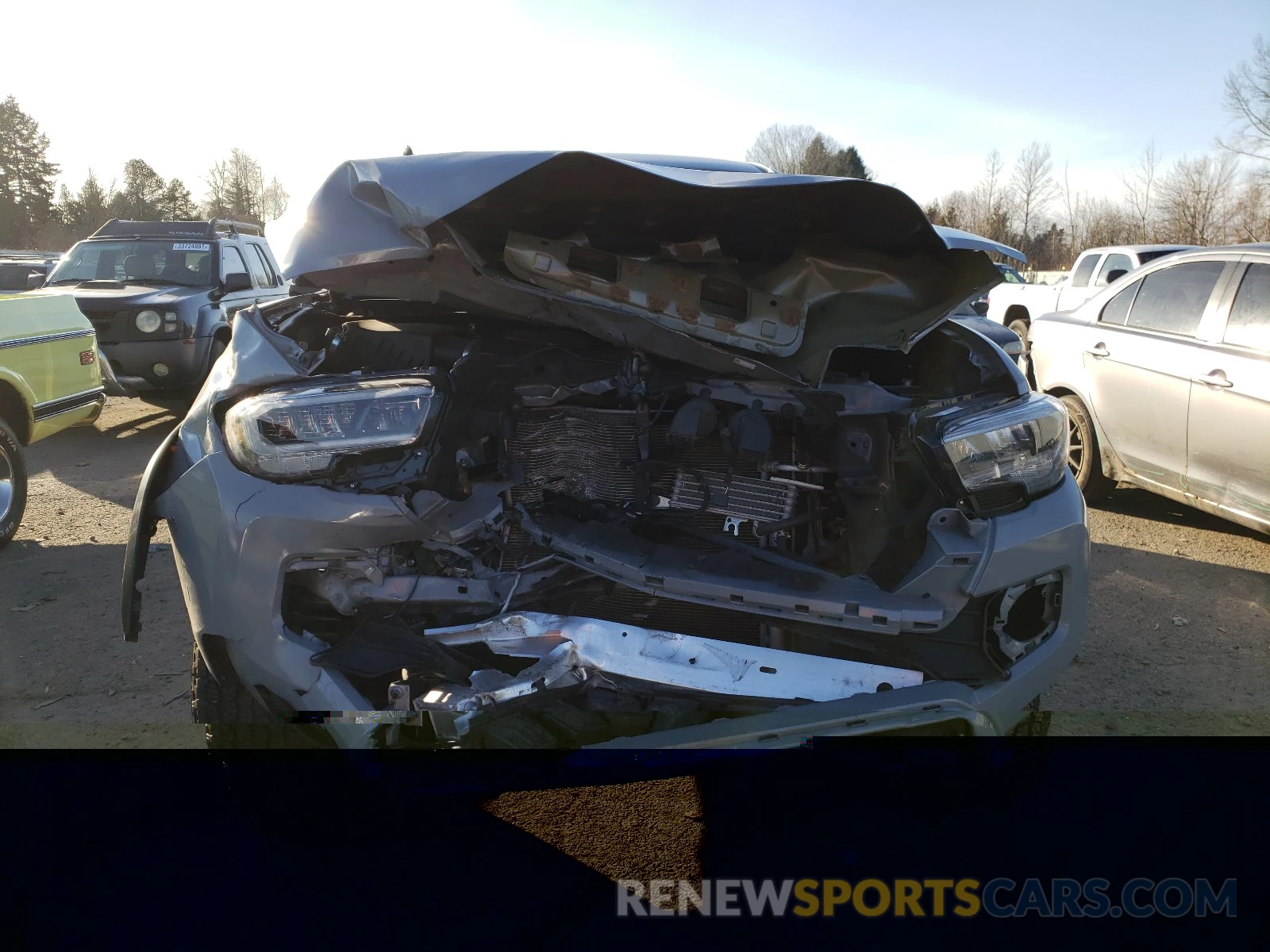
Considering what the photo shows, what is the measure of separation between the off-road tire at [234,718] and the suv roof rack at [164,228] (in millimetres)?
A: 8232

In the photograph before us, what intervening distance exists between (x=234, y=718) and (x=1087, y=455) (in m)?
5.39

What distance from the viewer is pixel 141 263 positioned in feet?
30.6

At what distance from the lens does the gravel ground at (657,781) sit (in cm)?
264

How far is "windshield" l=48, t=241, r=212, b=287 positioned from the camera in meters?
9.20

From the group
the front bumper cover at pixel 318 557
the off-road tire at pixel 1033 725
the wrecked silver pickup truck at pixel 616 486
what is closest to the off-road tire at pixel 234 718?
the wrecked silver pickup truck at pixel 616 486

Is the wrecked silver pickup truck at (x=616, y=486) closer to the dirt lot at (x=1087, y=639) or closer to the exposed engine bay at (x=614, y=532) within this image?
the exposed engine bay at (x=614, y=532)

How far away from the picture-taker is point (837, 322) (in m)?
2.50

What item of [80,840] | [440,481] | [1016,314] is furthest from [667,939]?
[1016,314]

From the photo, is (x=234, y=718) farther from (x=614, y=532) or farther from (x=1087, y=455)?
(x=1087, y=455)

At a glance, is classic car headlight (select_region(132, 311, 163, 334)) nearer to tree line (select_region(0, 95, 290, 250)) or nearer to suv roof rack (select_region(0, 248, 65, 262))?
suv roof rack (select_region(0, 248, 65, 262))

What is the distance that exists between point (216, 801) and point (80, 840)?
1.16 feet

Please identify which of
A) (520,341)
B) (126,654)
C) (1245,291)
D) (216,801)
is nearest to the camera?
(216,801)

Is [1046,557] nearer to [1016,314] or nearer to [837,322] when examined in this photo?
[837,322]

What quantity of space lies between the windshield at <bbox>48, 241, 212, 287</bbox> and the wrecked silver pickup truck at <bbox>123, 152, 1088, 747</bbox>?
25.0 feet
